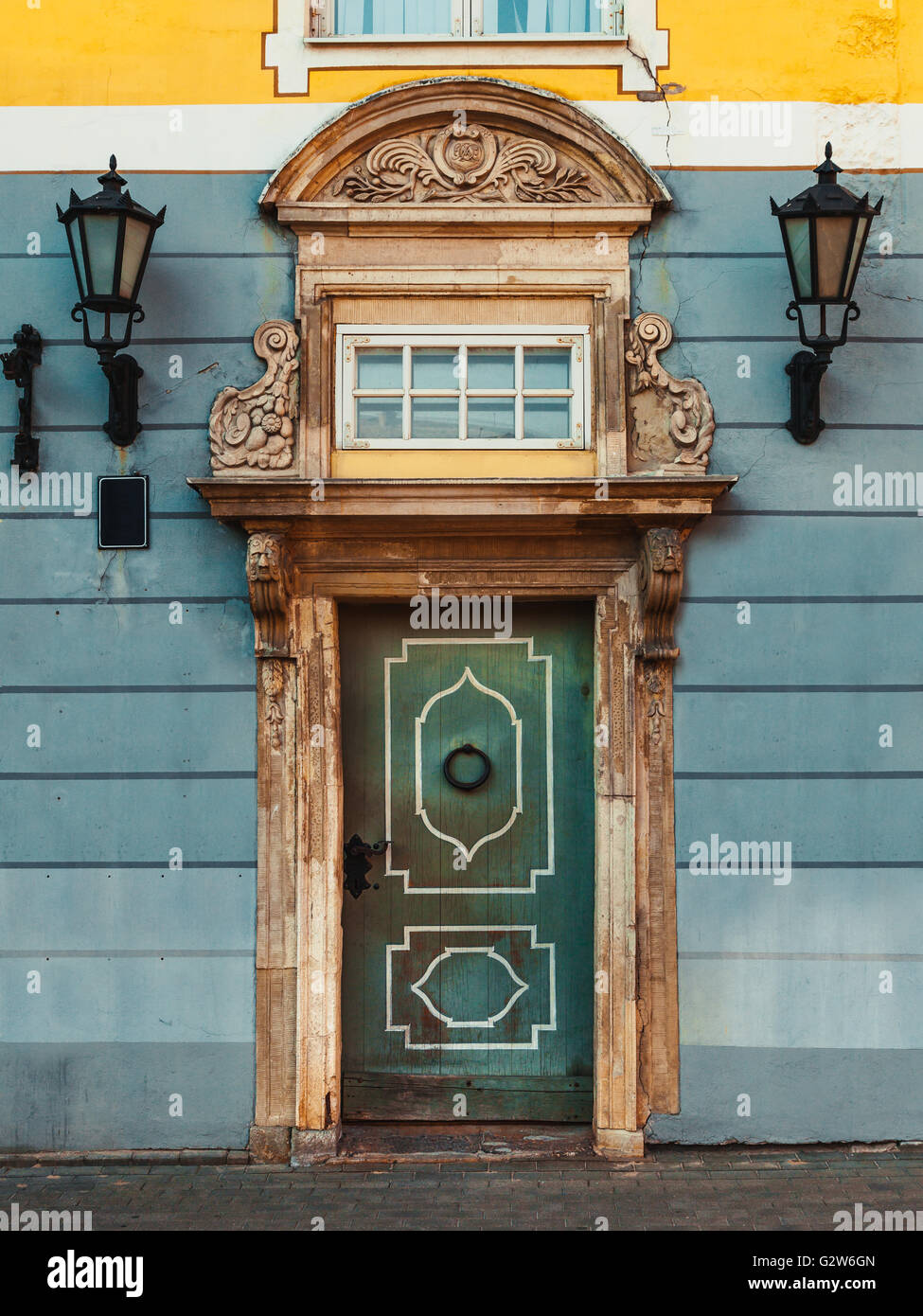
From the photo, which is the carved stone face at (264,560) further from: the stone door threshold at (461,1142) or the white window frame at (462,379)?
the stone door threshold at (461,1142)

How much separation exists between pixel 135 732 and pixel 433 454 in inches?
77.0

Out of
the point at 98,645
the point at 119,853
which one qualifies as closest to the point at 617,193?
the point at 98,645

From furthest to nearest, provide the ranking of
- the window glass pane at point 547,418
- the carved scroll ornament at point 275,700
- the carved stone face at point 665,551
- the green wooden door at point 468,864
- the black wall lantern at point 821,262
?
the green wooden door at point 468,864 < the window glass pane at point 547,418 < the carved scroll ornament at point 275,700 < the carved stone face at point 665,551 < the black wall lantern at point 821,262

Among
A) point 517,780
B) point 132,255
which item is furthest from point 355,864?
point 132,255

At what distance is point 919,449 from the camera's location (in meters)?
6.29

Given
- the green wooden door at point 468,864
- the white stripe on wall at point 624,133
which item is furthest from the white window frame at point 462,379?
the white stripe on wall at point 624,133

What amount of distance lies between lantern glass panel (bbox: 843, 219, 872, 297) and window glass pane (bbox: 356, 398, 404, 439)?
2130 mm

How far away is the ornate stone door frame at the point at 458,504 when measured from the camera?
20.1ft

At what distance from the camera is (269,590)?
6.08 metres

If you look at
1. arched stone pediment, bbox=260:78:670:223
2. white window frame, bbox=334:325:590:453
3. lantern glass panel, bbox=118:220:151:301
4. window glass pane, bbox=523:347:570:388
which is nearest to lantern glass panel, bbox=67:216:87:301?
lantern glass panel, bbox=118:220:151:301

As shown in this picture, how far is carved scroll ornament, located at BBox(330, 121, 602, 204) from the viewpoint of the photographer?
20.6 ft

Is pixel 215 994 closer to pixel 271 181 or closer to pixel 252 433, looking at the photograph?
pixel 252 433

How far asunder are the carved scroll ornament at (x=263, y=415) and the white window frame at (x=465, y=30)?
145 cm

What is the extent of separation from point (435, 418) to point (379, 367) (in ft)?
1.21
